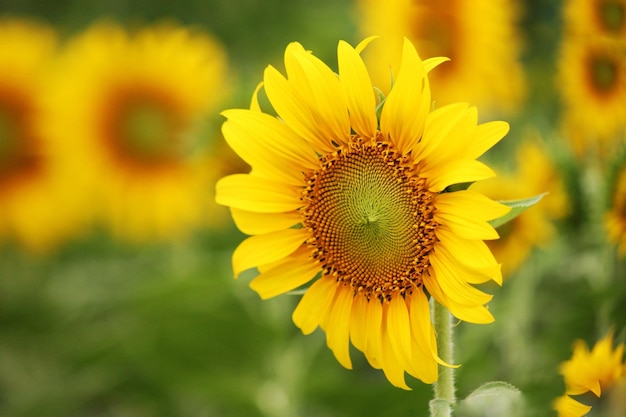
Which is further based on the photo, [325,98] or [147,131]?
[147,131]

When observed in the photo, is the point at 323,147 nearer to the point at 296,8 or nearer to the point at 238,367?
the point at 238,367

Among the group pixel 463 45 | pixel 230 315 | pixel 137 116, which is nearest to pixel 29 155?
pixel 137 116

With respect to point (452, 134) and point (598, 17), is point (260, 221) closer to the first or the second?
point (452, 134)

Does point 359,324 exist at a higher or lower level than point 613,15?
lower

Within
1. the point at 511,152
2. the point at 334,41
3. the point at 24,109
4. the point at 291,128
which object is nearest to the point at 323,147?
the point at 291,128

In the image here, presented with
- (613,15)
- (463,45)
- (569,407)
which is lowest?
(569,407)

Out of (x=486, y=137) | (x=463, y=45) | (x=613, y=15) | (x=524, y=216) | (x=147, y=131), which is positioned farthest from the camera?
(x=147, y=131)

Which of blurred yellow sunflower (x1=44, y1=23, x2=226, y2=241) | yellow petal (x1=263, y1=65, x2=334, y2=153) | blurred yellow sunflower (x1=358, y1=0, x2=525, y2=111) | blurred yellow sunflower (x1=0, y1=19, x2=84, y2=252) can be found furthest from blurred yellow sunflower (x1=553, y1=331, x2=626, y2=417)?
blurred yellow sunflower (x1=0, y1=19, x2=84, y2=252)
